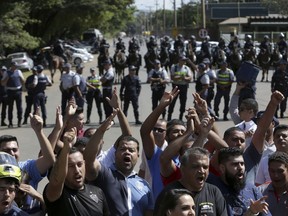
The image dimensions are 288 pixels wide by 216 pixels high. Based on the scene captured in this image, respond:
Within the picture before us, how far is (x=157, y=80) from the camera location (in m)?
22.7

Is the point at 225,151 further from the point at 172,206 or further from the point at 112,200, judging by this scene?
the point at 172,206

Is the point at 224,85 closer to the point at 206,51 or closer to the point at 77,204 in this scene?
the point at 206,51

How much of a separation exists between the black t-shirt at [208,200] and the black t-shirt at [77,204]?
59cm

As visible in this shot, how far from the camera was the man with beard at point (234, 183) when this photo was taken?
6.45 meters

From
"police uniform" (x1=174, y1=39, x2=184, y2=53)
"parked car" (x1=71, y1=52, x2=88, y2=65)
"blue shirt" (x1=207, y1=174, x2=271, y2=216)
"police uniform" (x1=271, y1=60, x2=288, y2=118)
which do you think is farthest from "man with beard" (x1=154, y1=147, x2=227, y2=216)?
"parked car" (x1=71, y1=52, x2=88, y2=65)

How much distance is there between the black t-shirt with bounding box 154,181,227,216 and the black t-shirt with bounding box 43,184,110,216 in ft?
1.93

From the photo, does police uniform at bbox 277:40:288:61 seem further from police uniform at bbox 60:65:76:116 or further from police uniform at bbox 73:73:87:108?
police uniform at bbox 60:65:76:116

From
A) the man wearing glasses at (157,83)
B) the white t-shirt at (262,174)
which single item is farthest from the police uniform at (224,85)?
the white t-shirt at (262,174)

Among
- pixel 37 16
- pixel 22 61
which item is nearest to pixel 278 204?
pixel 22 61

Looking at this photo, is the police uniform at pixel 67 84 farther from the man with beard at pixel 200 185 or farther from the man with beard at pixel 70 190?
the man with beard at pixel 200 185

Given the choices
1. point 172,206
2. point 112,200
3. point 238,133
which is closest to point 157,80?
point 238,133

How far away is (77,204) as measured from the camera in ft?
19.5

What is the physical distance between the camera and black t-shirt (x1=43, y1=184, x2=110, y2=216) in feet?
19.4

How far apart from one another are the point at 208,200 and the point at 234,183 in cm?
64
